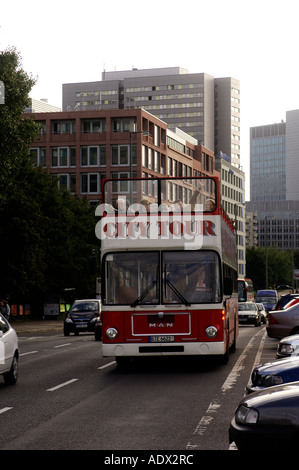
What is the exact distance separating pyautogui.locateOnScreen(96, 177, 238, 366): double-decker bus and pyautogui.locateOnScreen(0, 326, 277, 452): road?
2.44 ft

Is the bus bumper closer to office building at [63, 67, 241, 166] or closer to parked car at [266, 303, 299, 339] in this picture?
parked car at [266, 303, 299, 339]

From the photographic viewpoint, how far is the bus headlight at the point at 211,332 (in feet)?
56.9

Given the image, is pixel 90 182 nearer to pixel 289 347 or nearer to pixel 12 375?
pixel 12 375

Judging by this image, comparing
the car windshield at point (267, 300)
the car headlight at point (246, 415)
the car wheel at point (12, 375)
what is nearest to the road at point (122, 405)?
the car wheel at point (12, 375)

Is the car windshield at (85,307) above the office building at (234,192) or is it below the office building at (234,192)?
below

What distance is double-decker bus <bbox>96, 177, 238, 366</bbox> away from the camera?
17391mm

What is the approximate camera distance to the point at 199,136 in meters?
170

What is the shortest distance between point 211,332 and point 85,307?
23.2 meters

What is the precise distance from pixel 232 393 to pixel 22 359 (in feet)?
34.9

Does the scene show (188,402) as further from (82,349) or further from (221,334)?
(82,349)

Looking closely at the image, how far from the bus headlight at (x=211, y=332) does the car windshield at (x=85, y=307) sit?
22.7 metres

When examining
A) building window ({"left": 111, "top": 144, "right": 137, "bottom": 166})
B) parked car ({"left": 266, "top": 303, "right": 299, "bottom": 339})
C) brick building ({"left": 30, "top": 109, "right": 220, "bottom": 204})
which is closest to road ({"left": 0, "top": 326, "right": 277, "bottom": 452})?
parked car ({"left": 266, "top": 303, "right": 299, "bottom": 339})

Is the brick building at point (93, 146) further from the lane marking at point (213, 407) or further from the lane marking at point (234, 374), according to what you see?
the lane marking at point (213, 407)
